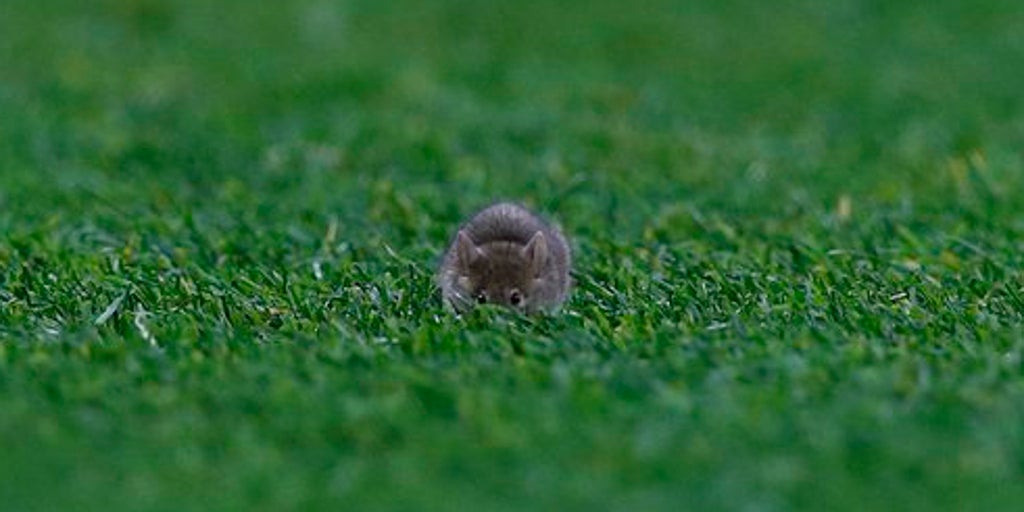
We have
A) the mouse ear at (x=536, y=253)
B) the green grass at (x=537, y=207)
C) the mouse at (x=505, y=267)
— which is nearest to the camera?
the green grass at (x=537, y=207)

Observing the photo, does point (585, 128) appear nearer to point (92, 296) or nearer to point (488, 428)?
point (92, 296)

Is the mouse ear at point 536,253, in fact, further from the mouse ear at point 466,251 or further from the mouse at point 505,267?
the mouse ear at point 466,251

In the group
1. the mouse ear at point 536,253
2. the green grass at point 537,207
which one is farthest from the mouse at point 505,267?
the green grass at point 537,207

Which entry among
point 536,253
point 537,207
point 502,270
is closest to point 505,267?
point 502,270

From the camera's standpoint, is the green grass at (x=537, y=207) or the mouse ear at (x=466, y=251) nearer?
the green grass at (x=537, y=207)

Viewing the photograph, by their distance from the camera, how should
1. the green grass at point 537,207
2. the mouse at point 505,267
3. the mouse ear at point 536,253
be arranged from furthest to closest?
1. the mouse ear at point 536,253
2. the mouse at point 505,267
3. the green grass at point 537,207

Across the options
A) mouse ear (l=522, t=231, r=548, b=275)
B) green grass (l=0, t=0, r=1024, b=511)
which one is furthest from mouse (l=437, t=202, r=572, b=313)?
green grass (l=0, t=0, r=1024, b=511)

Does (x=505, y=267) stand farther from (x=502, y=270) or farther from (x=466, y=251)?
(x=466, y=251)
